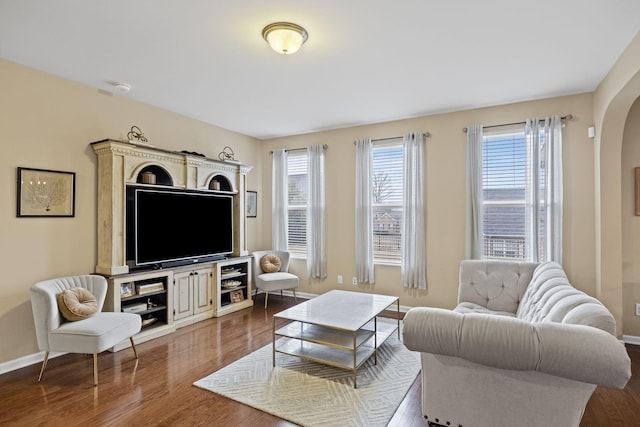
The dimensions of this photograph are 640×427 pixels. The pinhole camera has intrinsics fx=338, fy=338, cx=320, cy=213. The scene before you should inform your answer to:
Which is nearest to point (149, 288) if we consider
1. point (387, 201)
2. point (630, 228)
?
point (387, 201)

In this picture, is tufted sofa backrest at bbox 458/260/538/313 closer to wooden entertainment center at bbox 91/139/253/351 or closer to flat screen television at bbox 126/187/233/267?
wooden entertainment center at bbox 91/139/253/351

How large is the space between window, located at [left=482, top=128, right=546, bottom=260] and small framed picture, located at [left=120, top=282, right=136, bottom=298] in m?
4.19

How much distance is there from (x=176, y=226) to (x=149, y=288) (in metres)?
0.82

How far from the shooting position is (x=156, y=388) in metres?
2.71

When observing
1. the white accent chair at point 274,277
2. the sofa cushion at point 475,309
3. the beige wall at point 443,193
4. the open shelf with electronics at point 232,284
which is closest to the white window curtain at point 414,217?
the beige wall at point 443,193

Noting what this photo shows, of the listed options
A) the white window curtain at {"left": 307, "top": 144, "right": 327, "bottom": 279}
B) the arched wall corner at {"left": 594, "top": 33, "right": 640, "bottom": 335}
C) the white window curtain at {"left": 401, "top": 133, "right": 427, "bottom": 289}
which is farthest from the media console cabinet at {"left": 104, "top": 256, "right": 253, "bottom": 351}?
the arched wall corner at {"left": 594, "top": 33, "right": 640, "bottom": 335}

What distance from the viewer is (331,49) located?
9.31ft

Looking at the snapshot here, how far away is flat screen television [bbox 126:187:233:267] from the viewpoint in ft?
12.5

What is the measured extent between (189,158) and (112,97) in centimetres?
104

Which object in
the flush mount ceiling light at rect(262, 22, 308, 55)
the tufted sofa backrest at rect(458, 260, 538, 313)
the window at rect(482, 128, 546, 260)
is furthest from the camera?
the window at rect(482, 128, 546, 260)

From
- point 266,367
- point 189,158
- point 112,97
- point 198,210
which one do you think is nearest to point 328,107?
point 189,158

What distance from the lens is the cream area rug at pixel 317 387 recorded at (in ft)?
7.67

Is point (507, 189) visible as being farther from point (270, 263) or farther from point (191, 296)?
point (191, 296)

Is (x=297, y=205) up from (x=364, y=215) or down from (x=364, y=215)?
up
